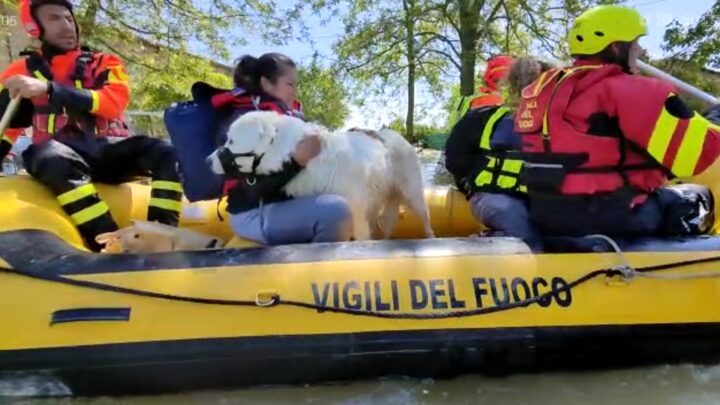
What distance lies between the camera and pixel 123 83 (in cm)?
412

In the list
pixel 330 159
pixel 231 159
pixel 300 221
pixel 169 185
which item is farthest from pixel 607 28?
pixel 169 185

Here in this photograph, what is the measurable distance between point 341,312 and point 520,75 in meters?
1.61

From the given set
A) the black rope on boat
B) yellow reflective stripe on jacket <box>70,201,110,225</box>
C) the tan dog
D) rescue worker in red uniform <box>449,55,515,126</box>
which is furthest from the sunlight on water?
rescue worker in red uniform <box>449,55,515,126</box>

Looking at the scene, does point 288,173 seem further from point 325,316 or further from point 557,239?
point 557,239

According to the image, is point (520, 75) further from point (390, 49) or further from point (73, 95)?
point (390, 49)

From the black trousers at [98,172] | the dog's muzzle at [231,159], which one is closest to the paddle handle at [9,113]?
the black trousers at [98,172]

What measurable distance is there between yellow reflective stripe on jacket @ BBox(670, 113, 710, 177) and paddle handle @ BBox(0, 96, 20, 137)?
291cm

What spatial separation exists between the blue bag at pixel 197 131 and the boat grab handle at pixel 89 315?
2.77 feet

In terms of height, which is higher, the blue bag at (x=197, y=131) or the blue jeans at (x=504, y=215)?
the blue bag at (x=197, y=131)

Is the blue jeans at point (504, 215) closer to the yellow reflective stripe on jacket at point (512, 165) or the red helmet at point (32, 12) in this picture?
the yellow reflective stripe on jacket at point (512, 165)

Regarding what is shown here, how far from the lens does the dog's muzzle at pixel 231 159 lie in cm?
334

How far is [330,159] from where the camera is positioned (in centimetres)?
351

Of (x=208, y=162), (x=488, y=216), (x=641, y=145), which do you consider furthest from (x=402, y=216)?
(x=641, y=145)

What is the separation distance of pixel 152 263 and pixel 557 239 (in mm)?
1649
